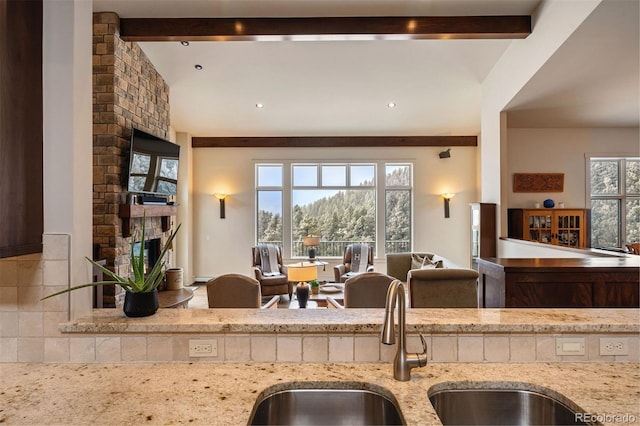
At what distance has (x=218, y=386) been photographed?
1141 mm

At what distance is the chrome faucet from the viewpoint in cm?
111

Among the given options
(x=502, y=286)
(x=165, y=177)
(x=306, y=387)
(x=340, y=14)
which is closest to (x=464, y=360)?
(x=306, y=387)

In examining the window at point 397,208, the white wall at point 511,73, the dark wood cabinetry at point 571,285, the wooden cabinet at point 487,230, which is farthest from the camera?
the window at point 397,208

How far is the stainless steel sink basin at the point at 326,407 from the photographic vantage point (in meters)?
1.12

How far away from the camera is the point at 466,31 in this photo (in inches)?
150

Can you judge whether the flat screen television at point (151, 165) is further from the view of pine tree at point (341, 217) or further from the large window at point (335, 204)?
the view of pine tree at point (341, 217)

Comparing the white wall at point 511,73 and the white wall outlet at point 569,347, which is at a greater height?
the white wall at point 511,73

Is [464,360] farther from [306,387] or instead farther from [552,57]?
[552,57]

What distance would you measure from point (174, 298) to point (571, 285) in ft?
12.1

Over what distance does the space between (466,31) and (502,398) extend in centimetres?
382

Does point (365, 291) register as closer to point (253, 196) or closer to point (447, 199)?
point (253, 196)

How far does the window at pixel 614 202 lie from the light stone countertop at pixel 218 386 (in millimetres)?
6357

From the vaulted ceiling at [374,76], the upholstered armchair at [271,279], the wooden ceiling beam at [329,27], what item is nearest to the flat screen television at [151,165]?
the wooden ceiling beam at [329,27]

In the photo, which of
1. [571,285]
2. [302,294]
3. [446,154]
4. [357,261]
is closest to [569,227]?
[446,154]
